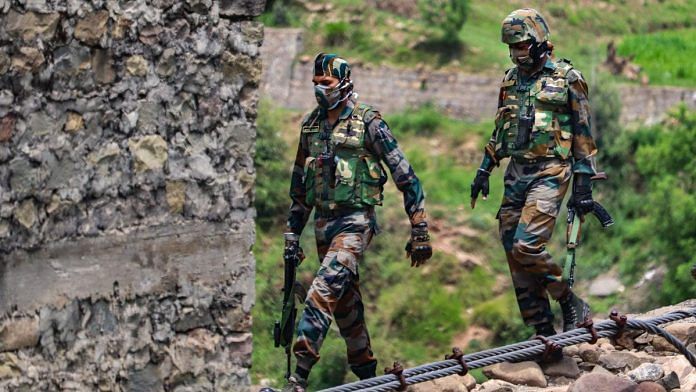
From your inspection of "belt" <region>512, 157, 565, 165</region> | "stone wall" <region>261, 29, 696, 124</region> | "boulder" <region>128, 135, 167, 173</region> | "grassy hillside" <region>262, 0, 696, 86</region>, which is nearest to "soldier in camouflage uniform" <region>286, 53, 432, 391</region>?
"belt" <region>512, 157, 565, 165</region>

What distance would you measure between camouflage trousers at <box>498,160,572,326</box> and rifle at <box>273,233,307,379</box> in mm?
1201

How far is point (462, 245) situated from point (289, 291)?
676 inches

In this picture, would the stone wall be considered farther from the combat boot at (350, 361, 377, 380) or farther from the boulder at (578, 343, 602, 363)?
the combat boot at (350, 361, 377, 380)

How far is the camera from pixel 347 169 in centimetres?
762

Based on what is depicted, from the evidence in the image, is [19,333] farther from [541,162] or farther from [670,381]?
[670,381]

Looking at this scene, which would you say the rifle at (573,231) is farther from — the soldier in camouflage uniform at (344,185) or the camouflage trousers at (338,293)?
the camouflage trousers at (338,293)

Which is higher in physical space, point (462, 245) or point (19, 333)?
point (462, 245)

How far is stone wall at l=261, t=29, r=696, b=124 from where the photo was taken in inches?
1224

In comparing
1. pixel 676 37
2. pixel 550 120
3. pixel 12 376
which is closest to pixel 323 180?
pixel 550 120

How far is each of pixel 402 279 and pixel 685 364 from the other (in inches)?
598

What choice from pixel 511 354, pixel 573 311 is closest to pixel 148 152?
pixel 511 354

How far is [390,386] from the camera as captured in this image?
7.23 m

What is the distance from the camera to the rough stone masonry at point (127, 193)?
730 centimetres

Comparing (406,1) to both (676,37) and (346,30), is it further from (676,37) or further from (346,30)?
(676,37)
